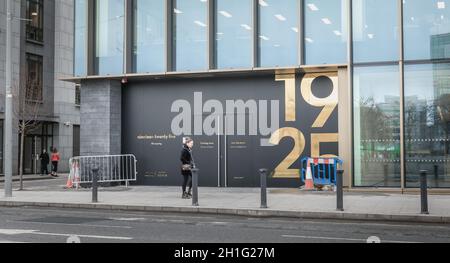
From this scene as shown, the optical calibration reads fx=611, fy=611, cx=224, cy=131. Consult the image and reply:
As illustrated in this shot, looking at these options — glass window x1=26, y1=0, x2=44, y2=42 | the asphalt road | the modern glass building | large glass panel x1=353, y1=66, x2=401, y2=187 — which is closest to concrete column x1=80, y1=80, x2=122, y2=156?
the modern glass building

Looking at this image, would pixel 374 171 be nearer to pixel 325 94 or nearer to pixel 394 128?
pixel 394 128

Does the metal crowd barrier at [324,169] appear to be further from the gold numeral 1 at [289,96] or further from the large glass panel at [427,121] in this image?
the large glass panel at [427,121]

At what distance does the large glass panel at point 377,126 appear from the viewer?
64.2ft

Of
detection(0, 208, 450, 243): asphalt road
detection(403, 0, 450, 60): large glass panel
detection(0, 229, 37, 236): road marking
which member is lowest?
detection(0, 208, 450, 243): asphalt road

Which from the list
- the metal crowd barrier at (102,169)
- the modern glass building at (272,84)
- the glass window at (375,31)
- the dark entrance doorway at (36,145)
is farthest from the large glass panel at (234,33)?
the dark entrance doorway at (36,145)

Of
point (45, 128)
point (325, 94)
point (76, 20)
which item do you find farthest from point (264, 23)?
point (45, 128)

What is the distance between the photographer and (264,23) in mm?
21516

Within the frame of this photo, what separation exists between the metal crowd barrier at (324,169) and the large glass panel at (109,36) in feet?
26.5

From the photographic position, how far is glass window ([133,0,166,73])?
2255 cm

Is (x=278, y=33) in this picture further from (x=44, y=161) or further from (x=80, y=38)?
(x=44, y=161)

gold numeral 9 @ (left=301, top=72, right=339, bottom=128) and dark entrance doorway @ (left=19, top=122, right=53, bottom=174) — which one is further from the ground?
gold numeral 9 @ (left=301, top=72, right=339, bottom=128)

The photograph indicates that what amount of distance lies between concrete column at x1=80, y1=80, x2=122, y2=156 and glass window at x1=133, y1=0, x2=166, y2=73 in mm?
1412

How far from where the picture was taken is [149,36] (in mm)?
22844

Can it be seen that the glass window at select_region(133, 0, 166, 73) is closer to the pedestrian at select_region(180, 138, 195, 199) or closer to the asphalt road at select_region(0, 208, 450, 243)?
the pedestrian at select_region(180, 138, 195, 199)
